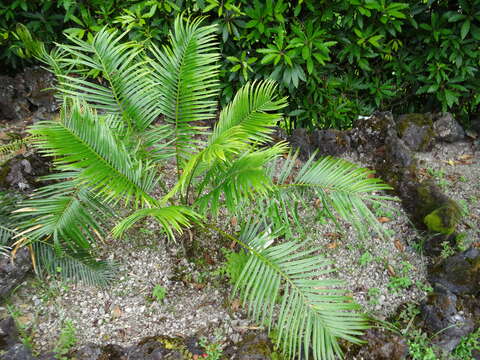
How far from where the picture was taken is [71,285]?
2297 mm

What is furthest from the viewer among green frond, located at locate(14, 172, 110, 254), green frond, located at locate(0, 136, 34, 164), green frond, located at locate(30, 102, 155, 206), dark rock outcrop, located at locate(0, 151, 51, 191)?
green frond, located at locate(0, 136, 34, 164)

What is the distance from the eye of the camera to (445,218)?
8.05ft

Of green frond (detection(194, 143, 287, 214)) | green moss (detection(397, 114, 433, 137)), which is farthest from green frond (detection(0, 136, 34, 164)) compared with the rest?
green moss (detection(397, 114, 433, 137))

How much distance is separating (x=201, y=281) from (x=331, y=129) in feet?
5.79

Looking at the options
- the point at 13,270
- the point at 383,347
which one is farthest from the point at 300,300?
the point at 13,270

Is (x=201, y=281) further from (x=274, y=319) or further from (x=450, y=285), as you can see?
(x=450, y=285)

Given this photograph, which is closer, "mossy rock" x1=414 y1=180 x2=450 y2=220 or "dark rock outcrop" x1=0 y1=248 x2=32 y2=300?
"dark rock outcrop" x1=0 y1=248 x2=32 y2=300

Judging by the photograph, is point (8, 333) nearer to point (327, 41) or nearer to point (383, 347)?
point (383, 347)

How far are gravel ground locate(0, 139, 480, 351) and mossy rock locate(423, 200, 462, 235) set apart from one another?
16 centimetres

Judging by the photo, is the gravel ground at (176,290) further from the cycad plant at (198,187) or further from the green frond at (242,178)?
the green frond at (242,178)

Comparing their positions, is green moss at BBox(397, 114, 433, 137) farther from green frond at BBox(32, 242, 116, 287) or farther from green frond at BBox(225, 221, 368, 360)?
green frond at BBox(32, 242, 116, 287)

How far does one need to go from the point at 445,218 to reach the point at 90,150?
86.4 inches

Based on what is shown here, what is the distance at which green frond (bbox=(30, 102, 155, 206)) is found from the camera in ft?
5.23

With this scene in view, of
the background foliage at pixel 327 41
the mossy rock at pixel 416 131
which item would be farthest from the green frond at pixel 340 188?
the mossy rock at pixel 416 131
